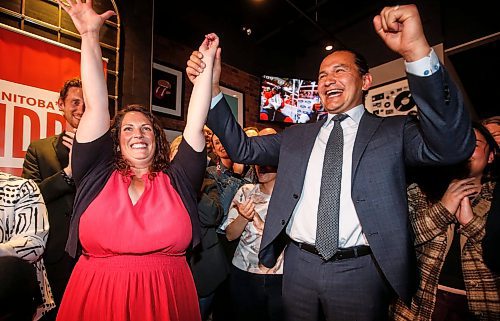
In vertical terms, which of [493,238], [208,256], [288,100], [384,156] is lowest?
[208,256]

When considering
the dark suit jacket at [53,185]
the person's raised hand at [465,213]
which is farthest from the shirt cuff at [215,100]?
the person's raised hand at [465,213]

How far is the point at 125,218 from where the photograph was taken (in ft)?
4.34

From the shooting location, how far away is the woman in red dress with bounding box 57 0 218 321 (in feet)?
4.18

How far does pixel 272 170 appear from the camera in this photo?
2.36 m

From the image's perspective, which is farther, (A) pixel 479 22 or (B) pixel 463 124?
(A) pixel 479 22

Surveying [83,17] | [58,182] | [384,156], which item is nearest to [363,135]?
[384,156]

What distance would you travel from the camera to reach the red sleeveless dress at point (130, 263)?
1.26m

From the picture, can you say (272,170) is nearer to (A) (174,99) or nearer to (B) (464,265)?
(B) (464,265)

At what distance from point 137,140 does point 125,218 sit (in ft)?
1.19

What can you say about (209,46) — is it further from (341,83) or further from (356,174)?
(356,174)

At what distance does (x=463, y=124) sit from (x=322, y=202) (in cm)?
60

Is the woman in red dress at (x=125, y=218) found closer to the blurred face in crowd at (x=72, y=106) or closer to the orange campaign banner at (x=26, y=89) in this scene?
the blurred face in crowd at (x=72, y=106)

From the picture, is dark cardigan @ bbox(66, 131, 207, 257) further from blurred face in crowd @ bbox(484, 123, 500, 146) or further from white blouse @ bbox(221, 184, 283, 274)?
blurred face in crowd @ bbox(484, 123, 500, 146)

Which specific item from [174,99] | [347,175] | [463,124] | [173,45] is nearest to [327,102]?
[347,175]
